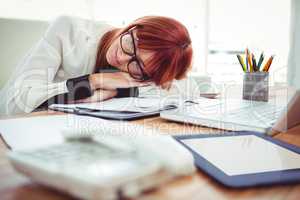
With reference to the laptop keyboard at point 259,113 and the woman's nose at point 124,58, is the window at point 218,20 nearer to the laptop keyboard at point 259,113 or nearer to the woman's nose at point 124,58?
the woman's nose at point 124,58

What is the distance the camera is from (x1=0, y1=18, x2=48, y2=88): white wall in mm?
1129

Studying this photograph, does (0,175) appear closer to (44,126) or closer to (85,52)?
(44,126)

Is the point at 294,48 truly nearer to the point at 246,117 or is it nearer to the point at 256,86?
the point at 256,86

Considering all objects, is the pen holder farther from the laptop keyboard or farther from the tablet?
the tablet

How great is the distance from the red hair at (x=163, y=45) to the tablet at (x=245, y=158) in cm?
47

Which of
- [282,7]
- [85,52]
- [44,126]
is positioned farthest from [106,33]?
[282,7]

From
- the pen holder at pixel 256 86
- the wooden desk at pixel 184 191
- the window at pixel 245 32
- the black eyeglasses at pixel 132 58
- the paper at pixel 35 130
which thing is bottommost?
the wooden desk at pixel 184 191

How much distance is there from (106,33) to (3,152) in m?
0.91

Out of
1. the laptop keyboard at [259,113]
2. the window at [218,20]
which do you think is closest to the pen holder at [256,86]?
the laptop keyboard at [259,113]

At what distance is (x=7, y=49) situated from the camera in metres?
1.15

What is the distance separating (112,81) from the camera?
924mm

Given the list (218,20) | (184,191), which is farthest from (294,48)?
(184,191)

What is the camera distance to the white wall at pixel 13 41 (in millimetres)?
1129

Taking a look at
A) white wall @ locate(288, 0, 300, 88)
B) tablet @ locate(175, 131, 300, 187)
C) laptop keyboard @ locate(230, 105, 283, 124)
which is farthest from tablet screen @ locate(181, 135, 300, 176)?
white wall @ locate(288, 0, 300, 88)
